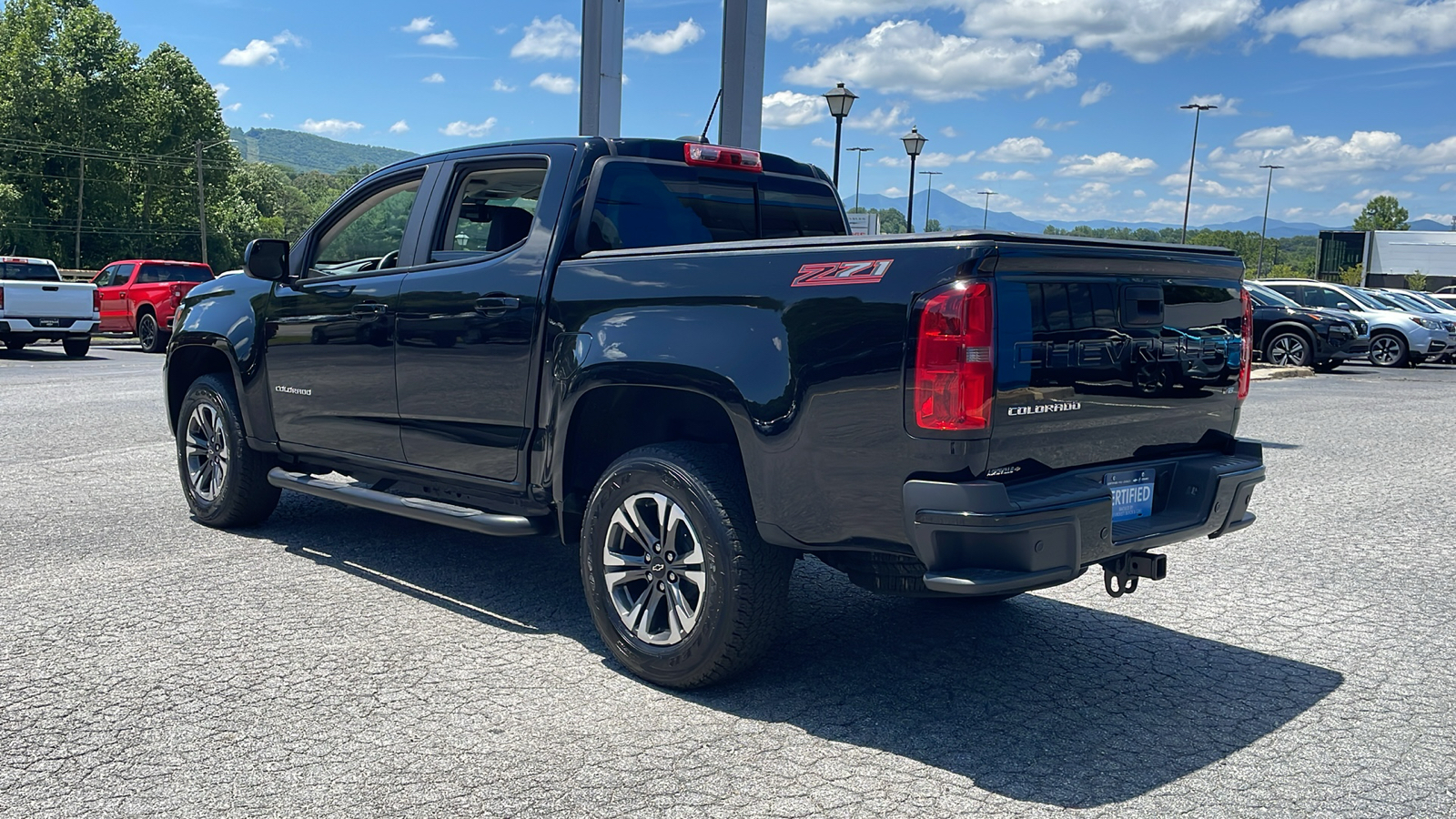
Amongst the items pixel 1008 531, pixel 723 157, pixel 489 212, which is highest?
pixel 723 157

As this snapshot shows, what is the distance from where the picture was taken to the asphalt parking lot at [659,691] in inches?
132

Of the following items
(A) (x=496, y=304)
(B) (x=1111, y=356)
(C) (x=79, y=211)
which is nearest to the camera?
(B) (x=1111, y=356)

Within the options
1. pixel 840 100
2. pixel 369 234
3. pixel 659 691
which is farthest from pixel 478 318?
pixel 840 100

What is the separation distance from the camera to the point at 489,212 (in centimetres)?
527

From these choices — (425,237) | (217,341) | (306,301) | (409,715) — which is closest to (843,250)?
(409,715)

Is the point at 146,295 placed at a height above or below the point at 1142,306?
below

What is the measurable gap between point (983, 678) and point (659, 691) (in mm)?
1202

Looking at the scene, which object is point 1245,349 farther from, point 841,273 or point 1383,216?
point 1383,216

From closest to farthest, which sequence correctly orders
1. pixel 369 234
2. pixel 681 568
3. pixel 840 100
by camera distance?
1. pixel 681 568
2. pixel 369 234
3. pixel 840 100

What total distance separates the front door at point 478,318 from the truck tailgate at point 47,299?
778 inches

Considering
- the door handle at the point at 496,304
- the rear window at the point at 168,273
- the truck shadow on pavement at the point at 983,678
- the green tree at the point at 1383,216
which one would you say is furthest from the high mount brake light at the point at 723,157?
the green tree at the point at 1383,216

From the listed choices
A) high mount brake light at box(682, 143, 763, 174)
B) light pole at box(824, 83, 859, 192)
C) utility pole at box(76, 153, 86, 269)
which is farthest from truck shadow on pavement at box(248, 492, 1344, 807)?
utility pole at box(76, 153, 86, 269)

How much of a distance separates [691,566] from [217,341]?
364 centimetres

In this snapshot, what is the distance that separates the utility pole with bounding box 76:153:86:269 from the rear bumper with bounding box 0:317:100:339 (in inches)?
1720
